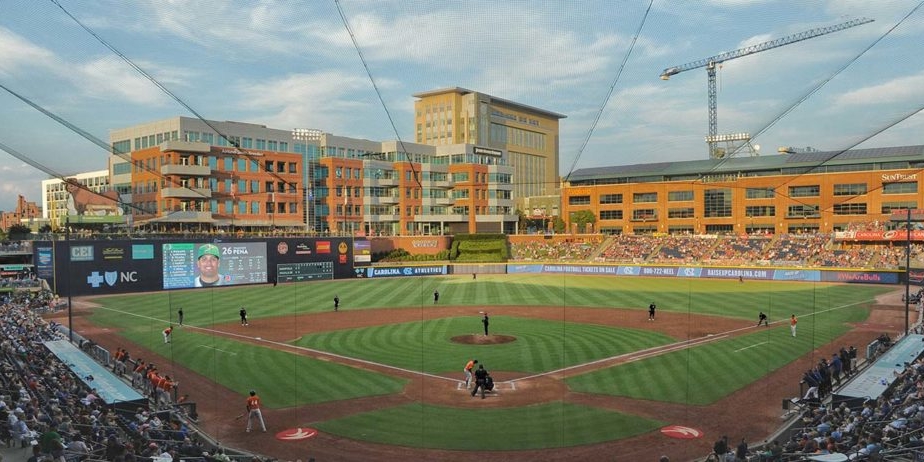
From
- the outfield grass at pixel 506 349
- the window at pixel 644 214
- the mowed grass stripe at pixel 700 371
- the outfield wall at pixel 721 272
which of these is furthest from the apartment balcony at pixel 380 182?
the mowed grass stripe at pixel 700 371

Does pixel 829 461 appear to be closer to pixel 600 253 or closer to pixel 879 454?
pixel 879 454

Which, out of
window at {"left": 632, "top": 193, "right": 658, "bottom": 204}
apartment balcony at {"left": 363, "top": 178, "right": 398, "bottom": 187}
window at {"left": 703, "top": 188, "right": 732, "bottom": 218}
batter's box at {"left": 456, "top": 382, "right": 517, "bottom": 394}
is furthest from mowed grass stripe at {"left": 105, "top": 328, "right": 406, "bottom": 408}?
window at {"left": 632, "top": 193, "right": 658, "bottom": 204}

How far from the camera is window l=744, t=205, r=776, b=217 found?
98.2 metres

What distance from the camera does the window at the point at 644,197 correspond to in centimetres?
11094

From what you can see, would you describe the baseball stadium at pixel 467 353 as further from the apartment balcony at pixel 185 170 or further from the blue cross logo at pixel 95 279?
the apartment balcony at pixel 185 170

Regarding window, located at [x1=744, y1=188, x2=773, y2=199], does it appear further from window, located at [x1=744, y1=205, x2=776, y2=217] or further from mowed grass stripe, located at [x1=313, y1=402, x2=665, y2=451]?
mowed grass stripe, located at [x1=313, y1=402, x2=665, y2=451]

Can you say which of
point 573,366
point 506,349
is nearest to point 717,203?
point 506,349

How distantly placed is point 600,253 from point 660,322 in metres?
50.7

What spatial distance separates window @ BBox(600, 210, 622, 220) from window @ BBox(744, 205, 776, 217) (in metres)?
22.5

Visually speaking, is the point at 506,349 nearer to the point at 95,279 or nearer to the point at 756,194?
the point at 95,279

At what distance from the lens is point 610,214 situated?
11631 cm

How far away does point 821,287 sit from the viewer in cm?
6500

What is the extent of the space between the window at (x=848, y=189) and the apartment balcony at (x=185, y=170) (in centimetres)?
9194

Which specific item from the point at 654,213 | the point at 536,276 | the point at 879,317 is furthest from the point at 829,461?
the point at 654,213
